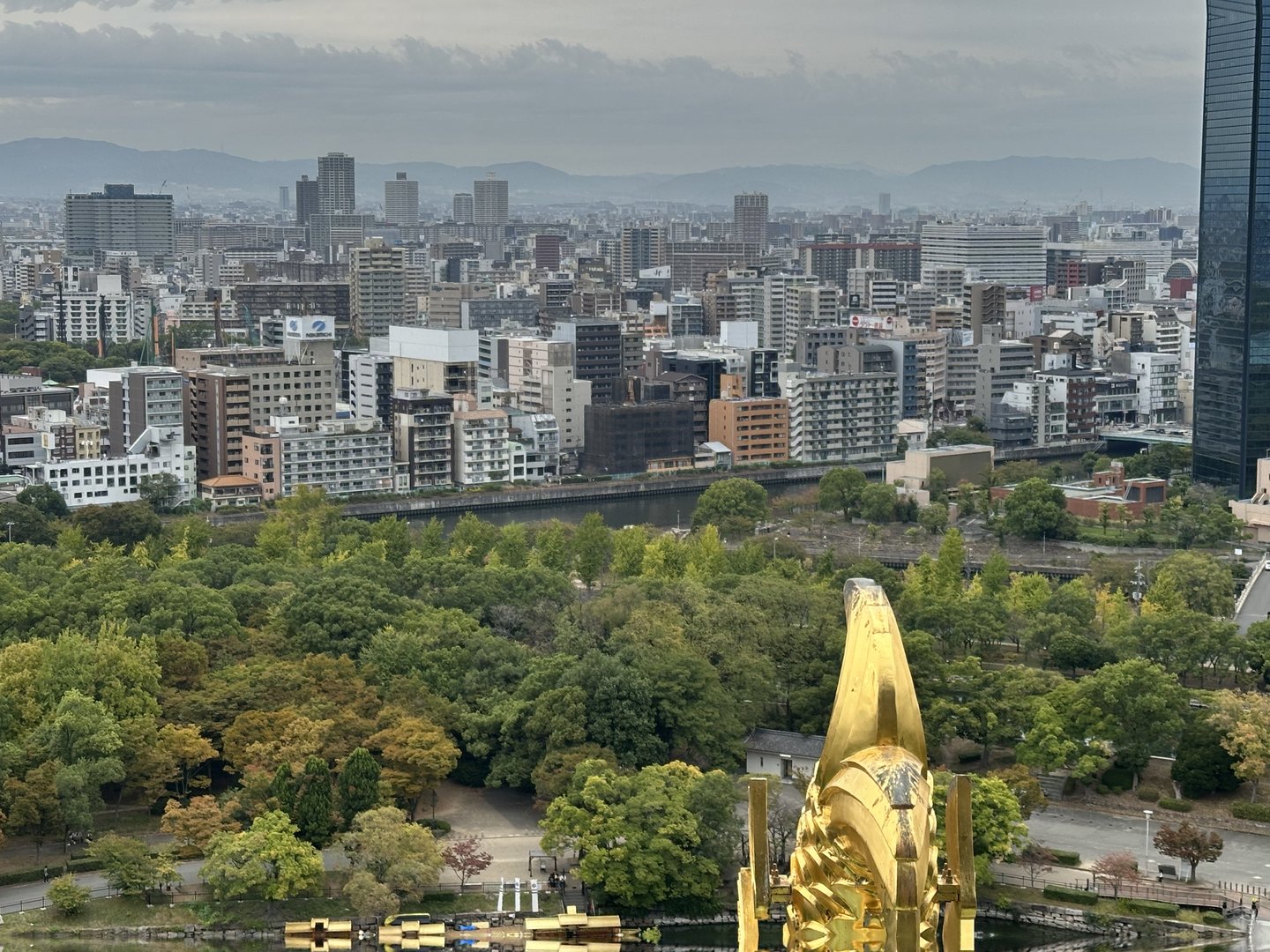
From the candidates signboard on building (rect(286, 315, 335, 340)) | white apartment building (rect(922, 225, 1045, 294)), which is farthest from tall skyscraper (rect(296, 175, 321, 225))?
signboard on building (rect(286, 315, 335, 340))

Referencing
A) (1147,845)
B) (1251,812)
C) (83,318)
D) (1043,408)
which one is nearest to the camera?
(1147,845)

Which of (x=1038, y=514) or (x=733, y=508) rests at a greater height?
(x=1038, y=514)

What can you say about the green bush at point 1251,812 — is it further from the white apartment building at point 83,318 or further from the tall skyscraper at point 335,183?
the tall skyscraper at point 335,183

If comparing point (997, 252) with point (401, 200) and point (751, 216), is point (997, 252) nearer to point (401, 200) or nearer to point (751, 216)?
point (751, 216)

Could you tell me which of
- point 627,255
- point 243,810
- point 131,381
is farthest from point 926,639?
point 627,255

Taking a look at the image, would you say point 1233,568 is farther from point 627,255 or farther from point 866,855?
point 627,255

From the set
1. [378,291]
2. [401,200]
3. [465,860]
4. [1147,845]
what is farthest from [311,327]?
[401,200]

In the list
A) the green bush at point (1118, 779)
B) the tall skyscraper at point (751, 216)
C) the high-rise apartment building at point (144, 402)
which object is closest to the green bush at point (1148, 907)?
the green bush at point (1118, 779)
